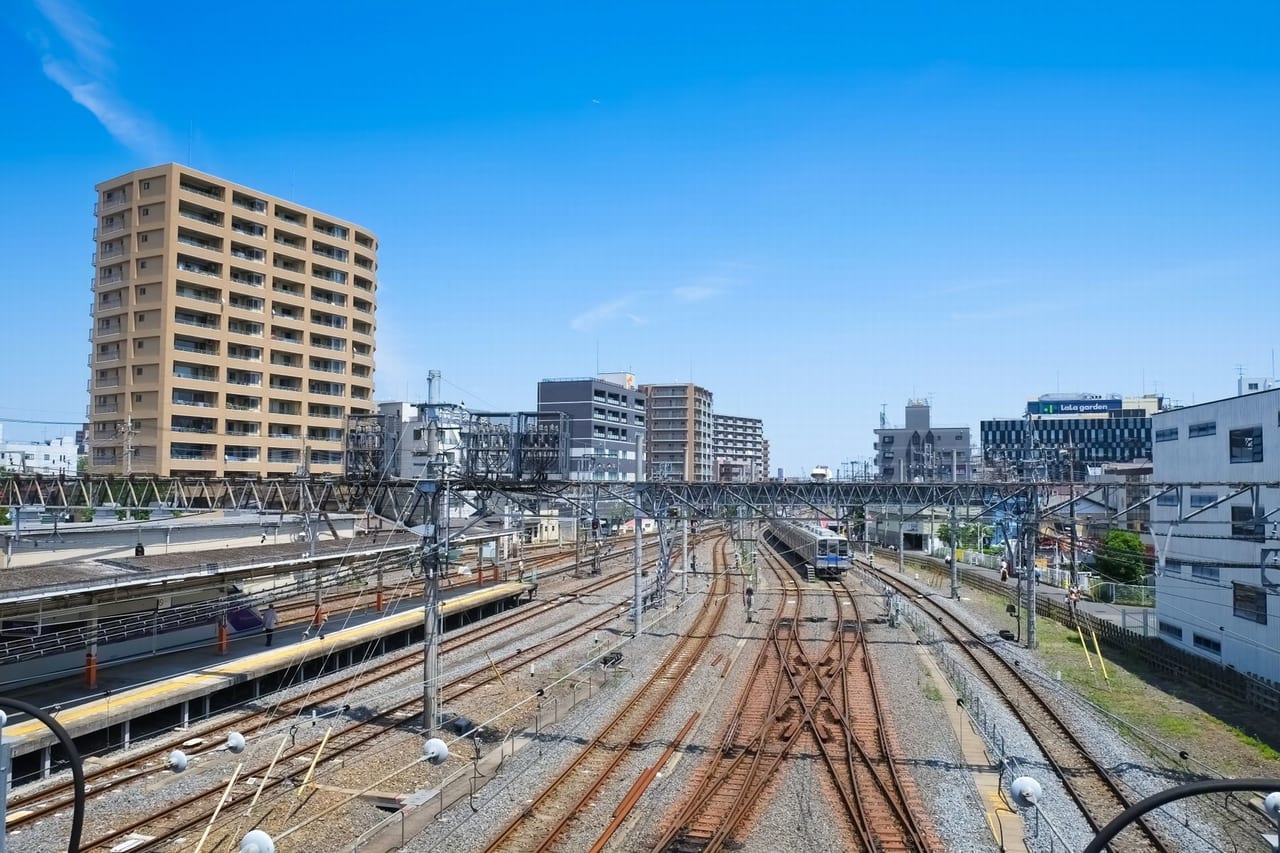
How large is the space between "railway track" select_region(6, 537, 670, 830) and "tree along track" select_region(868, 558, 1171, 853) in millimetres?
13932

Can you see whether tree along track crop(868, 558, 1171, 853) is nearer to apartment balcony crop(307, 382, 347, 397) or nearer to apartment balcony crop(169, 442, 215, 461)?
apartment balcony crop(169, 442, 215, 461)

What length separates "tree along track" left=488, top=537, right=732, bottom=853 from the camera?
39.7ft

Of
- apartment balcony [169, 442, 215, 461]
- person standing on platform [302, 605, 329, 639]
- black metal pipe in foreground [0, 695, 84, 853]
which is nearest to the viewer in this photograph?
black metal pipe in foreground [0, 695, 84, 853]

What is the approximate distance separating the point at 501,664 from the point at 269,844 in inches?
571

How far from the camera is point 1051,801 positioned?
13602 mm

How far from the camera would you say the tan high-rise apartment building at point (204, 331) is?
43469 mm

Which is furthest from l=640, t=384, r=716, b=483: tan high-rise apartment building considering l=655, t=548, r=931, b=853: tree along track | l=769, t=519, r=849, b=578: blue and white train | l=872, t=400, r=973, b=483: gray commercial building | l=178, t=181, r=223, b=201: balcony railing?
l=655, t=548, r=931, b=853: tree along track

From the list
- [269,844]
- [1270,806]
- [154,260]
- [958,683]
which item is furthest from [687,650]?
[154,260]

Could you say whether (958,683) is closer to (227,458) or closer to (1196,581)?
(1196,581)

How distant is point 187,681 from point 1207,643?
88.6 feet

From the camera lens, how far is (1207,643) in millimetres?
24500

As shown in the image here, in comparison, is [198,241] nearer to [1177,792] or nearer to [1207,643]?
[1207,643]

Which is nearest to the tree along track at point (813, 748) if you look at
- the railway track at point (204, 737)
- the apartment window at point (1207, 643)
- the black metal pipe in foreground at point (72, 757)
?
the black metal pipe in foreground at point (72, 757)

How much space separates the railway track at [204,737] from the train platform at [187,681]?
74 centimetres
